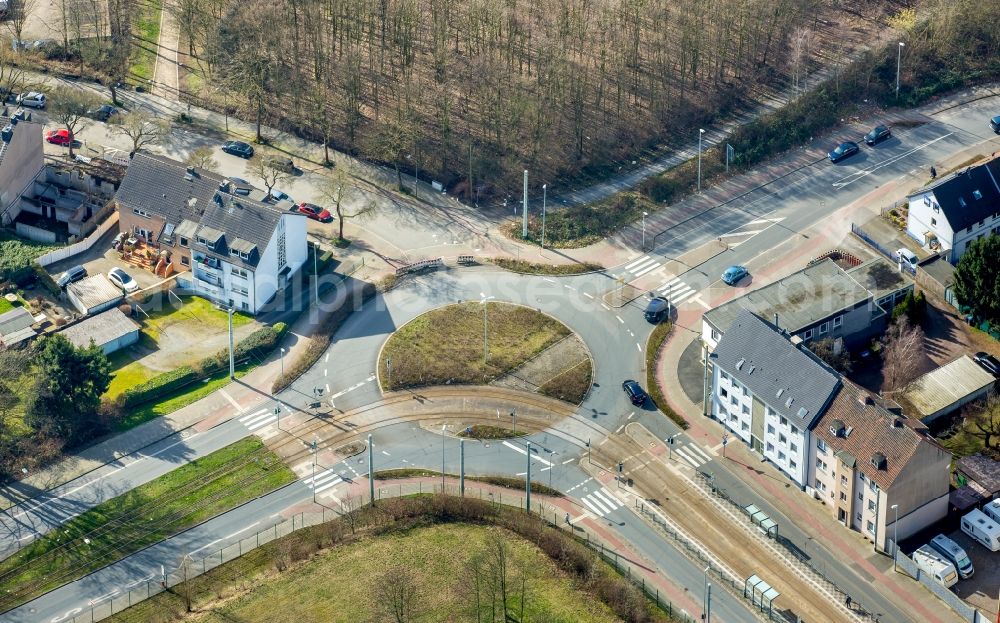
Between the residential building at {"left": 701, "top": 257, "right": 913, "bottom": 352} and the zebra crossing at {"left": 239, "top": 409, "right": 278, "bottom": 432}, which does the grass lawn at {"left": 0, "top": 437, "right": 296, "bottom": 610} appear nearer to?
the zebra crossing at {"left": 239, "top": 409, "right": 278, "bottom": 432}

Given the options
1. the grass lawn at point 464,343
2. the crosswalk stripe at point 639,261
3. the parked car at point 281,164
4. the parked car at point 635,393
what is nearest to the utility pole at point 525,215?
the crosswalk stripe at point 639,261

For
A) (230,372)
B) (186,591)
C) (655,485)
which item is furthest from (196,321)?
(655,485)

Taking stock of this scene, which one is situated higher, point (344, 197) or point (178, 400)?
point (344, 197)

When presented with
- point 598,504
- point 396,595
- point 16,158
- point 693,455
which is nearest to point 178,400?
point 396,595

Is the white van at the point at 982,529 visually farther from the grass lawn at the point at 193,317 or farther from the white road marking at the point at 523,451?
the grass lawn at the point at 193,317

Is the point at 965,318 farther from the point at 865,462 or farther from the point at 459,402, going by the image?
the point at 459,402

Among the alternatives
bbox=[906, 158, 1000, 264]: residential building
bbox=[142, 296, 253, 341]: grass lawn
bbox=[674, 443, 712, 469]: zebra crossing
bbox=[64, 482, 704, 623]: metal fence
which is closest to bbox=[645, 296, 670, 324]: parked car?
bbox=[674, 443, 712, 469]: zebra crossing

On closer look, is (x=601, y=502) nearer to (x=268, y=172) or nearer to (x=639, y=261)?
(x=639, y=261)
